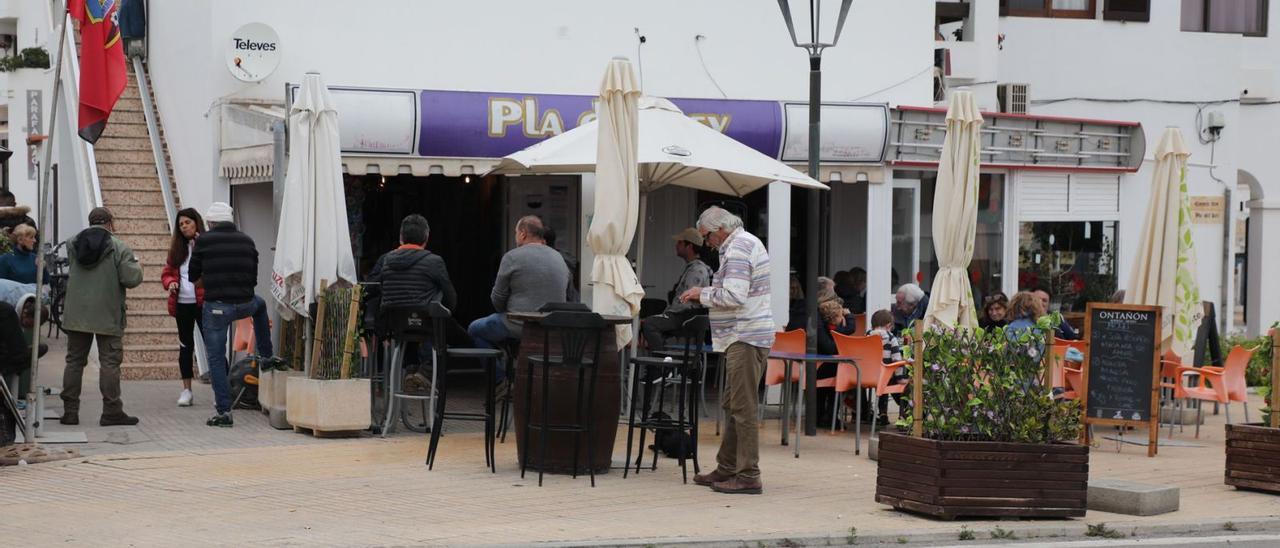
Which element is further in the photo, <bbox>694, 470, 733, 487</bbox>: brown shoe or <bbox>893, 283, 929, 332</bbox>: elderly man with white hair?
<bbox>893, 283, 929, 332</bbox>: elderly man with white hair

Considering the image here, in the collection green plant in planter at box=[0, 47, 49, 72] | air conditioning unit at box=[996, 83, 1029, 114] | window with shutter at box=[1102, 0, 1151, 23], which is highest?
window with shutter at box=[1102, 0, 1151, 23]

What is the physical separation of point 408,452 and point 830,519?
3.69m

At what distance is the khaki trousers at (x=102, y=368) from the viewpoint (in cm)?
1227

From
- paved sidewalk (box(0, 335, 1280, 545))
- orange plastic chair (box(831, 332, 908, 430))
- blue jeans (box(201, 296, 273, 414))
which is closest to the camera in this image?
paved sidewalk (box(0, 335, 1280, 545))

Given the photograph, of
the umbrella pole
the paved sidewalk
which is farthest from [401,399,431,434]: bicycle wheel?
the umbrella pole

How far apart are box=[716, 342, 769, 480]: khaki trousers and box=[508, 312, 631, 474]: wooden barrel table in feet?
2.70

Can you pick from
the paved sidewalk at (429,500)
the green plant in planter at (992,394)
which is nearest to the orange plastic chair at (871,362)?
the paved sidewalk at (429,500)

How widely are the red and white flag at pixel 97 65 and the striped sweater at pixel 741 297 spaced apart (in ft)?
17.4

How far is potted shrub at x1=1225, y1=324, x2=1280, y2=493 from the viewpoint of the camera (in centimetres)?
1025

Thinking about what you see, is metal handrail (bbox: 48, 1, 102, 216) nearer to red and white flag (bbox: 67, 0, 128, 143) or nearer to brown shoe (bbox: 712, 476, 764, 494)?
red and white flag (bbox: 67, 0, 128, 143)

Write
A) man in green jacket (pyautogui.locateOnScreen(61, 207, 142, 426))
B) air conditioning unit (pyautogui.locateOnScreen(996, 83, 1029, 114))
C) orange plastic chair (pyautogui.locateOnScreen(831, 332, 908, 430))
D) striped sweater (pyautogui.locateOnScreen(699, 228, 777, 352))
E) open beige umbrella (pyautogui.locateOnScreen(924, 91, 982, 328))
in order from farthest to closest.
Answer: air conditioning unit (pyautogui.locateOnScreen(996, 83, 1029, 114)) → open beige umbrella (pyautogui.locateOnScreen(924, 91, 982, 328)) → orange plastic chair (pyautogui.locateOnScreen(831, 332, 908, 430)) → man in green jacket (pyautogui.locateOnScreen(61, 207, 142, 426)) → striped sweater (pyautogui.locateOnScreen(699, 228, 777, 352))

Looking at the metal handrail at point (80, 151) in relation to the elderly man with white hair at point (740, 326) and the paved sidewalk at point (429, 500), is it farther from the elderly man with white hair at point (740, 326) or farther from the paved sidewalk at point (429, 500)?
the elderly man with white hair at point (740, 326)

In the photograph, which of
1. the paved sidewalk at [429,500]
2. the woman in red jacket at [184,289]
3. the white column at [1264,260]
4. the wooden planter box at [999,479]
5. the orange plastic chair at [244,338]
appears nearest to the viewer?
the paved sidewalk at [429,500]

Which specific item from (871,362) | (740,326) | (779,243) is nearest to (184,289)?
(779,243)
